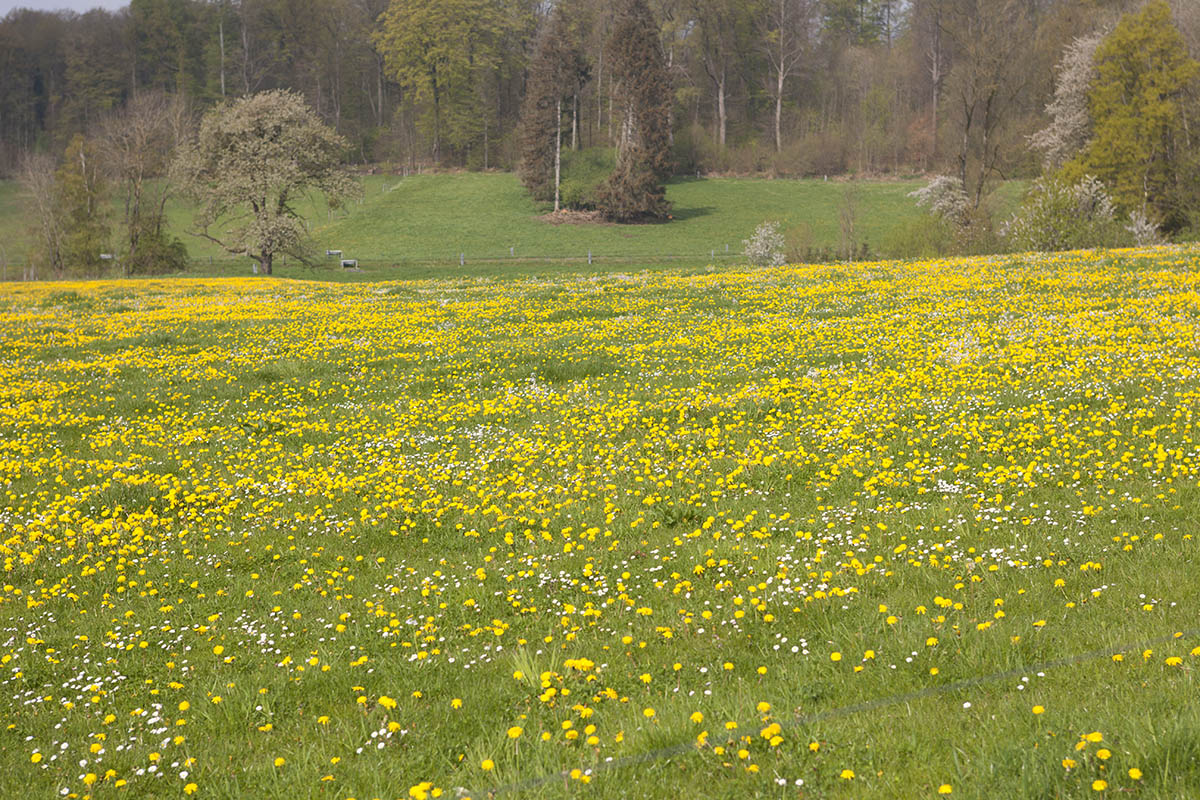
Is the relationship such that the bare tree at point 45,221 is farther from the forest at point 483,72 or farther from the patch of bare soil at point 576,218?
the forest at point 483,72

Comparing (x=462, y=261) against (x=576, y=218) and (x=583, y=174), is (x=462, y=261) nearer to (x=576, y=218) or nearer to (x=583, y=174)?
(x=576, y=218)

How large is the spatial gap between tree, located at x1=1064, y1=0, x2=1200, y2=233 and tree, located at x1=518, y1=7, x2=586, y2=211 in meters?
51.6

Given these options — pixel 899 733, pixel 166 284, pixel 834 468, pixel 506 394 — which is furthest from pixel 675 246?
pixel 899 733

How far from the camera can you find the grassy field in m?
67.1

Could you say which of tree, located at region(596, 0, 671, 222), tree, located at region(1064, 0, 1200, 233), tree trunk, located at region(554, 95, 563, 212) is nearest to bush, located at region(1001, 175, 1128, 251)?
tree, located at region(1064, 0, 1200, 233)

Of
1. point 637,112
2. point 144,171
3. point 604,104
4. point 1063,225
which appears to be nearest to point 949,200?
point 1063,225

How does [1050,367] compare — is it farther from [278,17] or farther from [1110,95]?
[278,17]

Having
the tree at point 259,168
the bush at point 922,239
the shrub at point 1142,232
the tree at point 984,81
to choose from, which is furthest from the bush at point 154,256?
the shrub at point 1142,232

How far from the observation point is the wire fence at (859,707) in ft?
14.0

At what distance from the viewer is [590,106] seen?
99.7 meters

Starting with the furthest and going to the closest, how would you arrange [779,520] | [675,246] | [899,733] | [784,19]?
[784,19] < [675,246] < [779,520] < [899,733]

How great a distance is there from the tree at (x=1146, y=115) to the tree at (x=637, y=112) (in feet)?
136

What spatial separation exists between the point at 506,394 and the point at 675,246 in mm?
58958

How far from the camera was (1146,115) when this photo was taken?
4381 cm
